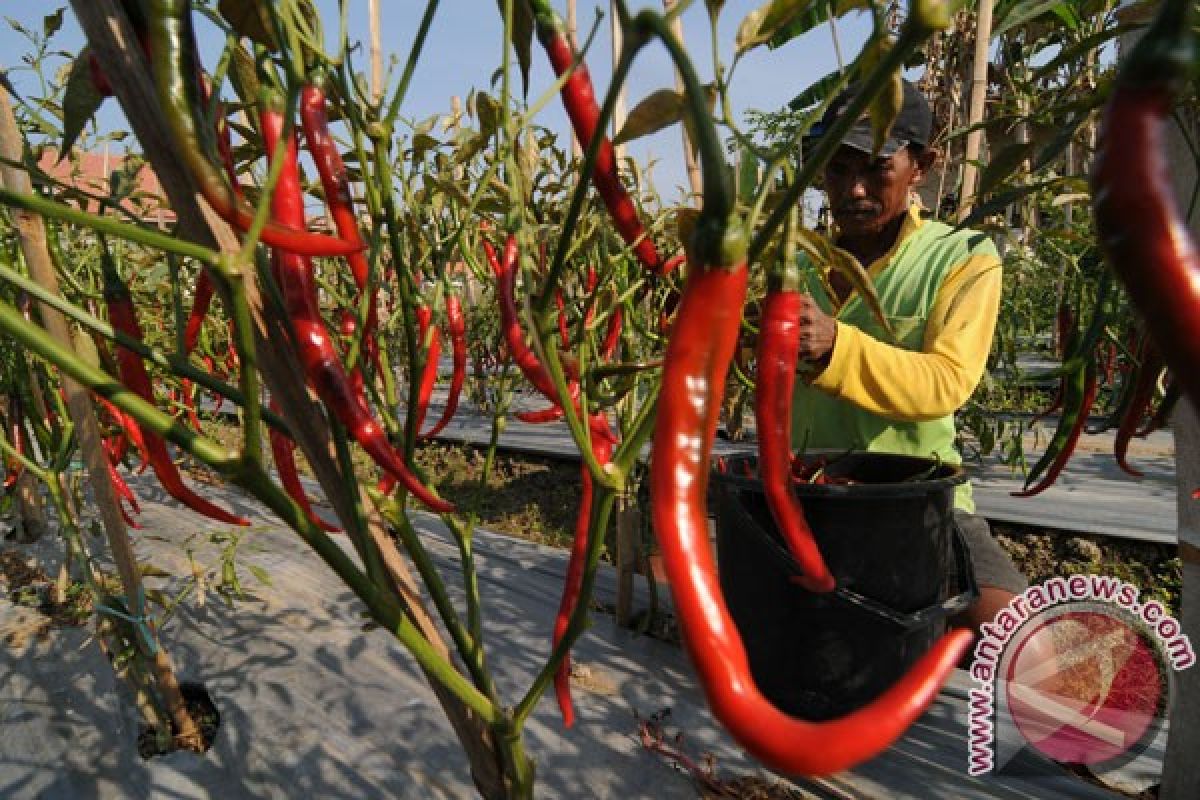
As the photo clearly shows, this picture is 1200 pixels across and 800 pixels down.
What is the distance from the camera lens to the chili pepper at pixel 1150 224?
244mm

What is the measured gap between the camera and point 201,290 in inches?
28.5

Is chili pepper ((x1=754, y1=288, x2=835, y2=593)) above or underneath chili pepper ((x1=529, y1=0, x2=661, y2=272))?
underneath

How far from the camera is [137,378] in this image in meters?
0.68

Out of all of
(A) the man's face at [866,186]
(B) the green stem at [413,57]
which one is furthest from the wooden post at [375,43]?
(B) the green stem at [413,57]

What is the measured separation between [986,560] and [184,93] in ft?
5.89

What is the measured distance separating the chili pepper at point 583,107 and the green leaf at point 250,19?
0.57 feet

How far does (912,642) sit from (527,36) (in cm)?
134

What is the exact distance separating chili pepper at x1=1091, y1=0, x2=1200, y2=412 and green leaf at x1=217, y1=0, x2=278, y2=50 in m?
0.42

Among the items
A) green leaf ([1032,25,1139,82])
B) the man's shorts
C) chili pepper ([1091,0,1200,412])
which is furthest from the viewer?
the man's shorts

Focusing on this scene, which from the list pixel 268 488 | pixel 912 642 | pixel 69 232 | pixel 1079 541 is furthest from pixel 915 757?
pixel 69 232

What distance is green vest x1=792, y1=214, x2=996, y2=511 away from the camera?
1.48 meters

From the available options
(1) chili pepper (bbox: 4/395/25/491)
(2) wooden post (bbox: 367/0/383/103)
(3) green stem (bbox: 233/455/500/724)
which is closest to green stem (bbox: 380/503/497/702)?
(3) green stem (bbox: 233/455/500/724)

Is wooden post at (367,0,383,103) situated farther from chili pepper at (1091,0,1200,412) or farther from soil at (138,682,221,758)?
chili pepper at (1091,0,1200,412)

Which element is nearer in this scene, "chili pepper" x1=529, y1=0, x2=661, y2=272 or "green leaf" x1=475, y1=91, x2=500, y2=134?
"chili pepper" x1=529, y1=0, x2=661, y2=272
